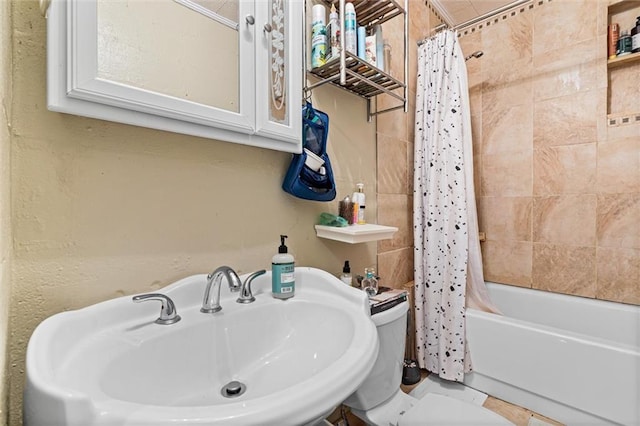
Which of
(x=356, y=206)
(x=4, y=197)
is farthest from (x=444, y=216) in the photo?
(x=4, y=197)

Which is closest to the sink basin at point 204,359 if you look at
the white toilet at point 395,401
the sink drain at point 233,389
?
the sink drain at point 233,389

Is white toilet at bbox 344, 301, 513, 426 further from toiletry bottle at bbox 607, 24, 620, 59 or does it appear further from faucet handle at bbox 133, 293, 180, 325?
toiletry bottle at bbox 607, 24, 620, 59

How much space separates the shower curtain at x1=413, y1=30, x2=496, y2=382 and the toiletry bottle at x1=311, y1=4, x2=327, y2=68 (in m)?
0.82

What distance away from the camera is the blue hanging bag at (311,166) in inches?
39.5

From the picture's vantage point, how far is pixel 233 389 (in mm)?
666

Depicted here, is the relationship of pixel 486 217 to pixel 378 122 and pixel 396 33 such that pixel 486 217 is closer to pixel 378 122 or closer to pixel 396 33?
pixel 378 122

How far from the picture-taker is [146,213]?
74 centimetres

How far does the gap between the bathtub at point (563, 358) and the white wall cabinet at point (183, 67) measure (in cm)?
141

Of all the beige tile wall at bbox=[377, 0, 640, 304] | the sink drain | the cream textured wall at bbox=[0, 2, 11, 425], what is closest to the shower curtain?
the beige tile wall at bbox=[377, 0, 640, 304]

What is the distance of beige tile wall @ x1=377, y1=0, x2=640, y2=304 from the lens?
1.50m

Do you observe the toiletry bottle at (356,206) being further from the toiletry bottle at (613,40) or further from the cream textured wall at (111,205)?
the toiletry bottle at (613,40)

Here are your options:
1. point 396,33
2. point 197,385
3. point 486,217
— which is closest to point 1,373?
point 197,385

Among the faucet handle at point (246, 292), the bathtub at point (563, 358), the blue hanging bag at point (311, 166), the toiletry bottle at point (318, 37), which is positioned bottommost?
the bathtub at point (563, 358)

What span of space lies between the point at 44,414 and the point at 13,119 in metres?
0.55
